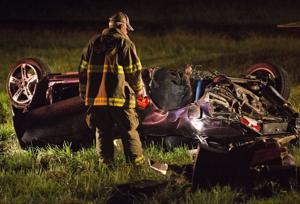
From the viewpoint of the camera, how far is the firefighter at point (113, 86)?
6.05 metres

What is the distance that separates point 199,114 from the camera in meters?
6.34

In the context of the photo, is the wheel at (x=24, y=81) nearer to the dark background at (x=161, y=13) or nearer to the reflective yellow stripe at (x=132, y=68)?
the reflective yellow stripe at (x=132, y=68)

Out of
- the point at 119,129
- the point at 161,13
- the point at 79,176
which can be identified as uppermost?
the point at 161,13

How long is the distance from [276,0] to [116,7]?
9.01 m

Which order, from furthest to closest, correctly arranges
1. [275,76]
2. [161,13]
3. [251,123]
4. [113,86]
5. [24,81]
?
[161,13]
[24,81]
[275,76]
[251,123]
[113,86]

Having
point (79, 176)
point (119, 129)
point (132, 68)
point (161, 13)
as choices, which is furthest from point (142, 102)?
point (161, 13)

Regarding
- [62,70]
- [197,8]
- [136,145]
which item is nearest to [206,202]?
Answer: [136,145]

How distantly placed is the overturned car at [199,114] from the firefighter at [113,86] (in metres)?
0.42

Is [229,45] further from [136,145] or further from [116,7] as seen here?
[116,7]

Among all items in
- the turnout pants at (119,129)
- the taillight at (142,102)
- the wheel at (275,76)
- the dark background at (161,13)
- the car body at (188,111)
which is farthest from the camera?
the dark background at (161,13)

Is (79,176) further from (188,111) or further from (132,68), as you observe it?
(188,111)

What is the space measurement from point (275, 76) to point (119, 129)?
209 centimetres

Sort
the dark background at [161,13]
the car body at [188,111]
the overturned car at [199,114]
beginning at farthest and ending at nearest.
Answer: the dark background at [161,13] < the car body at [188,111] < the overturned car at [199,114]

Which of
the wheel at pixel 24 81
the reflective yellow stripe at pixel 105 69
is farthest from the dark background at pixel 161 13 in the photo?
the reflective yellow stripe at pixel 105 69
